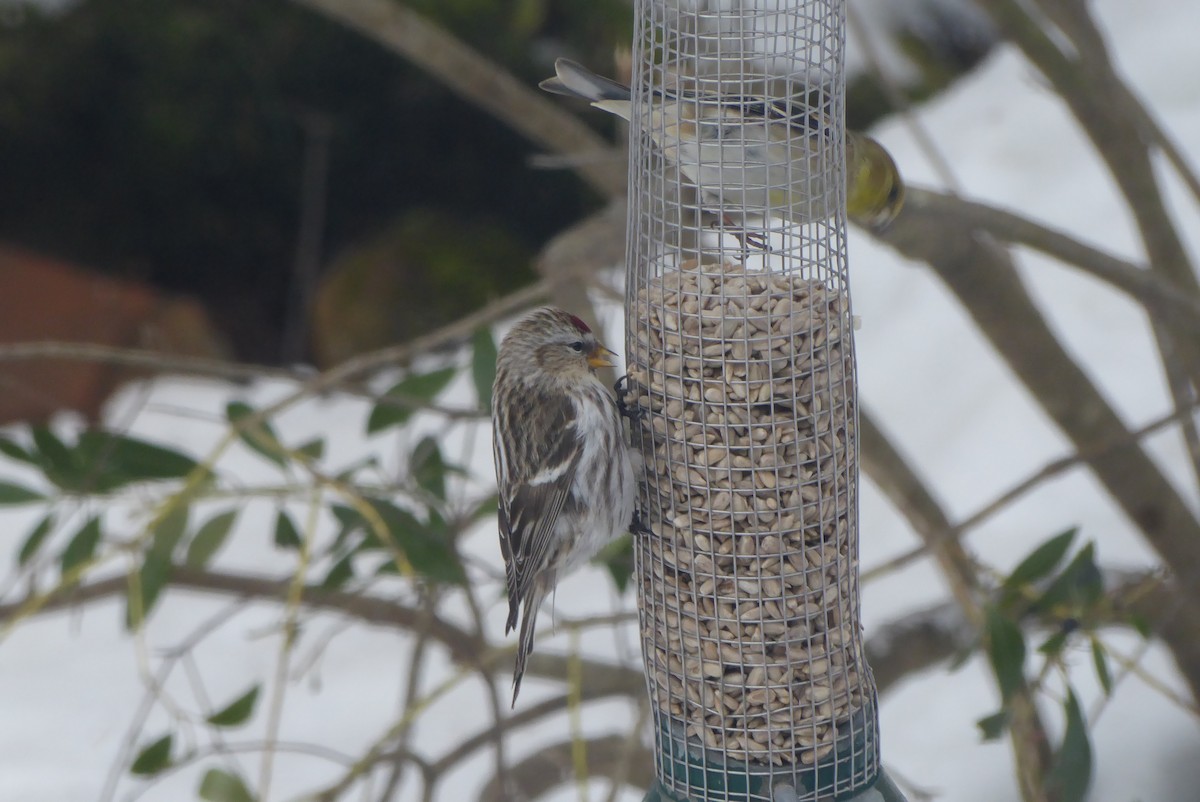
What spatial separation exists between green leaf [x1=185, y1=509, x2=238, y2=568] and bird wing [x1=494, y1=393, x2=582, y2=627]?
634 mm

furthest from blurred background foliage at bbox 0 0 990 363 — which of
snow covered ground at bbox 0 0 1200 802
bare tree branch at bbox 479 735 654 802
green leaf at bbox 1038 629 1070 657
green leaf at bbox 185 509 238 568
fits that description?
green leaf at bbox 1038 629 1070 657

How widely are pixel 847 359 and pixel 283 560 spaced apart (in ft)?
12.3

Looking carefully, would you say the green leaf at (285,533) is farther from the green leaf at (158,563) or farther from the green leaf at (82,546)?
the green leaf at (82,546)

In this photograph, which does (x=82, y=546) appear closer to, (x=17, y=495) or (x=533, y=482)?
(x=17, y=495)

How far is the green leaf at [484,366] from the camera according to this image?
2848 mm

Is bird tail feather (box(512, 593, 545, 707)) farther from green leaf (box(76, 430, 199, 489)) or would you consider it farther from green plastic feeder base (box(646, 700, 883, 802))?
green leaf (box(76, 430, 199, 489))

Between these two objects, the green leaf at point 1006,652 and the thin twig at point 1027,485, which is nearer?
the green leaf at point 1006,652

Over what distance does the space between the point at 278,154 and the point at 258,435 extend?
446cm

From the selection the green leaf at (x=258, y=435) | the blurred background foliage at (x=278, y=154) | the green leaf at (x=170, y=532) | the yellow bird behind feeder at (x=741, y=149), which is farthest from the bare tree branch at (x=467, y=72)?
the blurred background foliage at (x=278, y=154)

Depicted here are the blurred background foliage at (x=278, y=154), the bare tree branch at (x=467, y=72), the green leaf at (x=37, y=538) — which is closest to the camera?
the green leaf at (x=37, y=538)

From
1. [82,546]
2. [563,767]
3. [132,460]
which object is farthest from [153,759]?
[563,767]

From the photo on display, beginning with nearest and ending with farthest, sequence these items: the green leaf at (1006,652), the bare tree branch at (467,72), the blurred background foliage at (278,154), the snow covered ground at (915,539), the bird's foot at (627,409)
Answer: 1. the green leaf at (1006,652)
2. the bird's foot at (627,409)
3. the bare tree branch at (467,72)
4. the snow covered ground at (915,539)
5. the blurred background foliage at (278,154)

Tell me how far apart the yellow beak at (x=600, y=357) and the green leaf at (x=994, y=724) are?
93cm

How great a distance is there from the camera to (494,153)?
720cm
